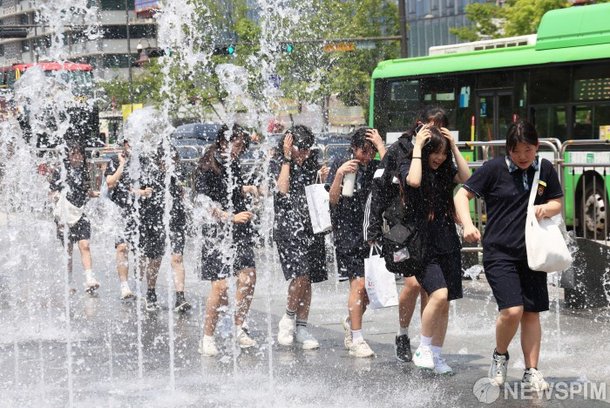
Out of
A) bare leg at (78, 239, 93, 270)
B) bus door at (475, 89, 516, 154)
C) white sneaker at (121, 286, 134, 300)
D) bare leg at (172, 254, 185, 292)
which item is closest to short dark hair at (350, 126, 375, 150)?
bare leg at (172, 254, 185, 292)

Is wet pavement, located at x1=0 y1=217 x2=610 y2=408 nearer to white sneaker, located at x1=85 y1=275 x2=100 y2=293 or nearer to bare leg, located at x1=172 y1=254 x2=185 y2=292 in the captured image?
white sneaker, located at x1=85 y1=275 x2=100 y2=293

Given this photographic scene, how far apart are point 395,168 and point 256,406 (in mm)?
1944

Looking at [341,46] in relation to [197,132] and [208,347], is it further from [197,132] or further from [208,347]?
[208,347]

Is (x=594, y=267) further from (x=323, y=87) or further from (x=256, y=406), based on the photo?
(x=323, y=87)

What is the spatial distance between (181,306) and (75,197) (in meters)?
2.29

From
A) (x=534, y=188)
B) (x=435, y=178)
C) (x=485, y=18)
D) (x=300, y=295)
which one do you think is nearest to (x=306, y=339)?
(x=300, y=295)

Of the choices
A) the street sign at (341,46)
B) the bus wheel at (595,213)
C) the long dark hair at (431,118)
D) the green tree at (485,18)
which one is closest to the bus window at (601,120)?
the bus wheel at (595,213)

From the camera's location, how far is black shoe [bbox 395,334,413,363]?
7.96 m

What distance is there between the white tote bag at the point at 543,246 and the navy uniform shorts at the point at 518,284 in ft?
0.52

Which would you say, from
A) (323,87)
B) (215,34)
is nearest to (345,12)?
(323,87)

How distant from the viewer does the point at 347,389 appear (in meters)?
7.10

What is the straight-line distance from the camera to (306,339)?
8.73m

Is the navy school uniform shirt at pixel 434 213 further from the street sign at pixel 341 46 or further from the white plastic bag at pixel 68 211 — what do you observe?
the street sign at pixel 341 46
